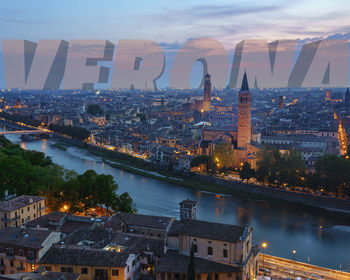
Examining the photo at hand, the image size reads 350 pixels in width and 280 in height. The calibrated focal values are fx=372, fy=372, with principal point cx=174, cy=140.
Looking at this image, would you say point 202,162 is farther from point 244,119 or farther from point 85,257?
point 85,257

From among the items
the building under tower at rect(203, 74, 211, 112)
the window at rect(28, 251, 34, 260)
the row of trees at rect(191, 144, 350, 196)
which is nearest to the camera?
the window at rect(28, 251, 34, 260)

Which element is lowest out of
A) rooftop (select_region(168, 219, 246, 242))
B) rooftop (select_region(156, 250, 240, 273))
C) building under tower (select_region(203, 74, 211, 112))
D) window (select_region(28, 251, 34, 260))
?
window (select_region(28, 251, 34, 260))

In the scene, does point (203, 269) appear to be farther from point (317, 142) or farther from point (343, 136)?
point (343, 136)

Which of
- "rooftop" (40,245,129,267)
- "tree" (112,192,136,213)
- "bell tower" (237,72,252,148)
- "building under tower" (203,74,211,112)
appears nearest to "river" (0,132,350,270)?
"tree" (112,192,136,213)

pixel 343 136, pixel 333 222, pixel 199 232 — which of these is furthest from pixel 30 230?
pixel 343 136

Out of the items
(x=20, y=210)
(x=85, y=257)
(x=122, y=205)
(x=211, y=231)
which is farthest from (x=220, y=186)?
(x=85, y=257)

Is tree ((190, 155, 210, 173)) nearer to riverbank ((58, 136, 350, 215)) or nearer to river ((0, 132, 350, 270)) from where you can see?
riverbank ((58, 136, 350, 215))
